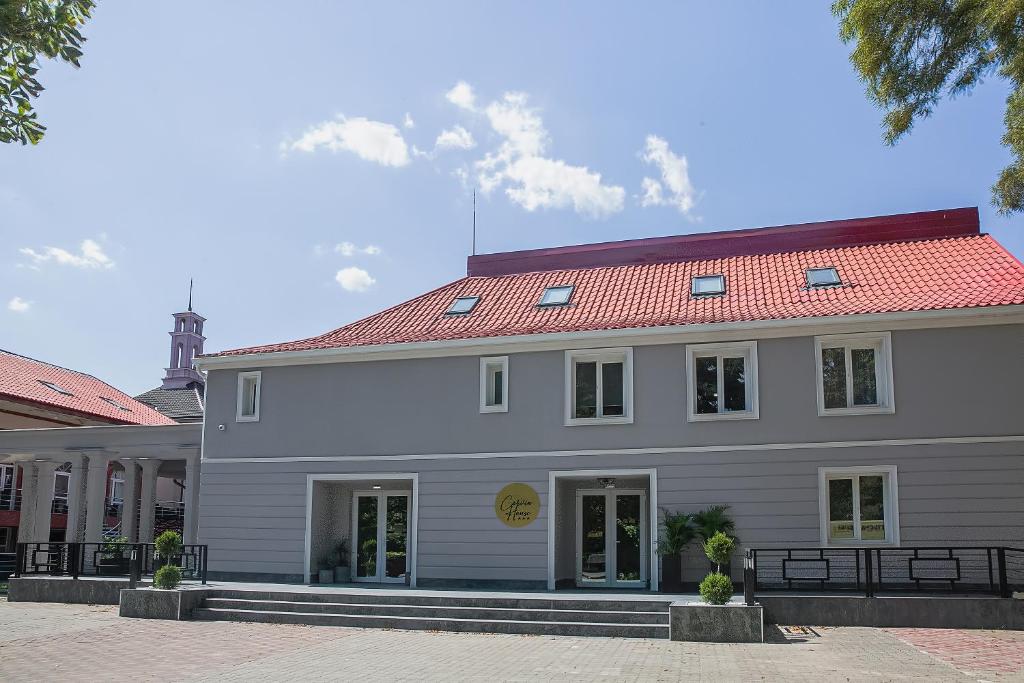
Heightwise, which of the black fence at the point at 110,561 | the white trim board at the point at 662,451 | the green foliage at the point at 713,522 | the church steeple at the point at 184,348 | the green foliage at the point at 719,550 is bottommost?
the black fence at the point at 110,561

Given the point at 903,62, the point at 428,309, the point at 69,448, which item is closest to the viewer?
the point at 903,62

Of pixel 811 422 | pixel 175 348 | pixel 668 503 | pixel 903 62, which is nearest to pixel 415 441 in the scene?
pixel 668 503

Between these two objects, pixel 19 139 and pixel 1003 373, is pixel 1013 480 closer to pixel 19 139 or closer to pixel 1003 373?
pixel 1003 373

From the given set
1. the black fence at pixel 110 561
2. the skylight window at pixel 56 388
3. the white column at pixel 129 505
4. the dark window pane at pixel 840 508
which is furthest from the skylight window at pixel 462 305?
the skylight window at pixel 56 388

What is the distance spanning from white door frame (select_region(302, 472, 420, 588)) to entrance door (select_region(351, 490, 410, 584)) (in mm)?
259

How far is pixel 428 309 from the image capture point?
21750mm

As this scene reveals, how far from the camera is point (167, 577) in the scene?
1638cm

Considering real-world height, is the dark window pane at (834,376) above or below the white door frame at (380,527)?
above

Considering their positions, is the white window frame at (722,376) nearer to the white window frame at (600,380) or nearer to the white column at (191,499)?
the white window frame at (600,380)

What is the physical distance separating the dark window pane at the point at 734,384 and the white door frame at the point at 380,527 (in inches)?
266

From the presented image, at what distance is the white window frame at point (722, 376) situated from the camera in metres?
17.3

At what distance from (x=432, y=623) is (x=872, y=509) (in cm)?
749

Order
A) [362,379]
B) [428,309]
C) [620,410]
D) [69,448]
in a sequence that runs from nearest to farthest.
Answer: [620,410] < [362,379] < [428,309] < [69,448]

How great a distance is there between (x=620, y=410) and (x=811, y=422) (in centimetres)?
340
